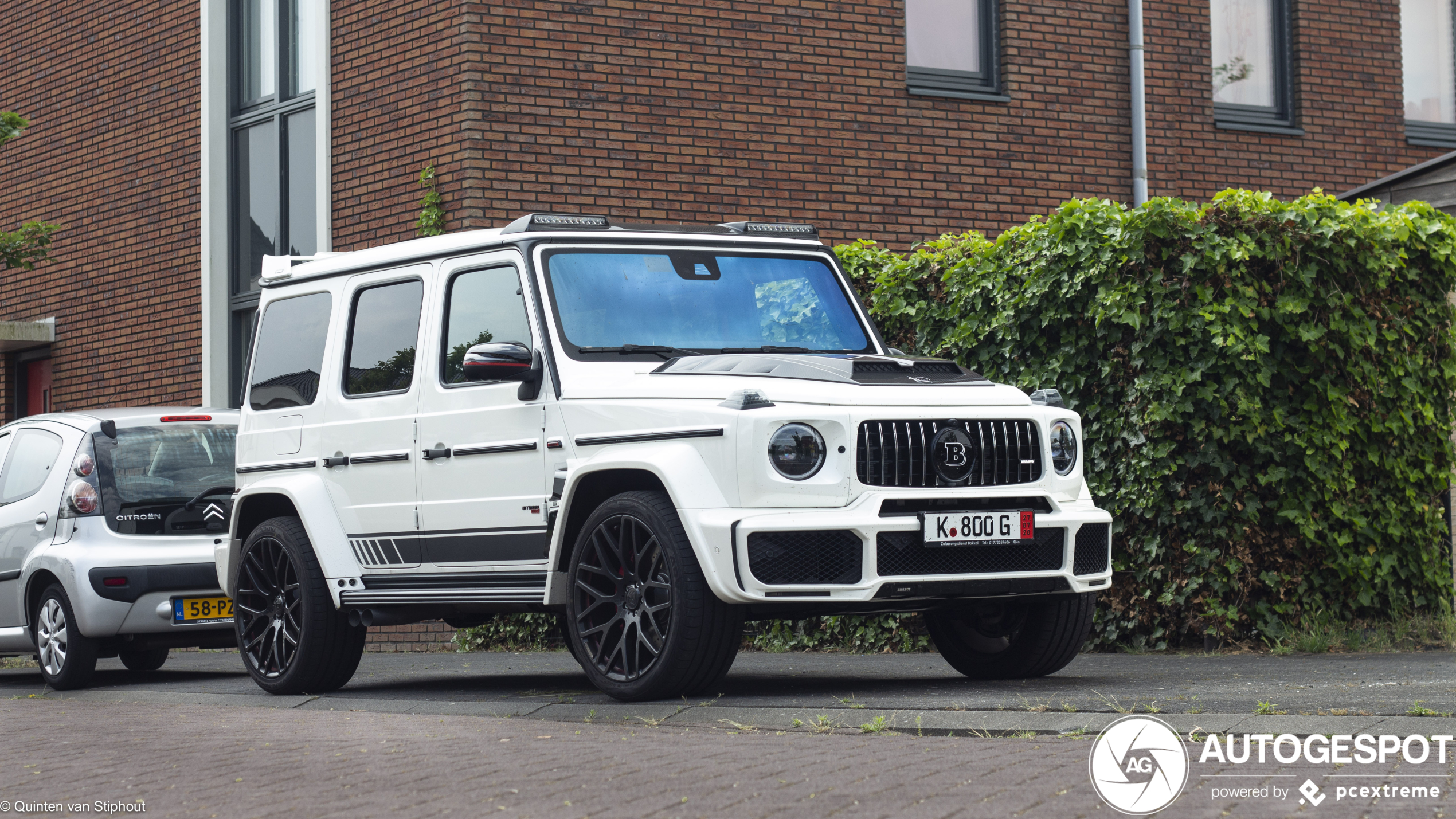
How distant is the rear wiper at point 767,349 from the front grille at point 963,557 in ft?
4.68

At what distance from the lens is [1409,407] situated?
390 inches

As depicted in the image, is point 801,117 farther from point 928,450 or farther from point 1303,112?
point 928,450

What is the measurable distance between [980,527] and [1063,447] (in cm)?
67

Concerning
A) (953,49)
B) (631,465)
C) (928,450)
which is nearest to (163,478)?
(631,465)

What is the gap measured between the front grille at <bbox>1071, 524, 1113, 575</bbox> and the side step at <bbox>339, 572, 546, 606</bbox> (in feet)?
7.32

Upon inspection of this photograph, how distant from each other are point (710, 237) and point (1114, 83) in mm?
8432

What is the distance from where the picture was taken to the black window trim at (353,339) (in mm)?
8734

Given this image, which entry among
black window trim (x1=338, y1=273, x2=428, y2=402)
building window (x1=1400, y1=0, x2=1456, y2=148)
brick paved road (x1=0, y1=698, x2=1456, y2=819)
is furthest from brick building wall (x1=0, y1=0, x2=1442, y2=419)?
brick paved road (x1=0, y1=698, x2=1456, y2=819)

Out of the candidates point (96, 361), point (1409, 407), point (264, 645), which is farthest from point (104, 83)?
point (1409, 407)

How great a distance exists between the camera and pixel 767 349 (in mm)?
8414

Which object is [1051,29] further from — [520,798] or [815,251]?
[520,798]

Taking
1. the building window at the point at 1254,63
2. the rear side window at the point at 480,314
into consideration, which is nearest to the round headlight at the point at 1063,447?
the rear side window at the point at 480,314

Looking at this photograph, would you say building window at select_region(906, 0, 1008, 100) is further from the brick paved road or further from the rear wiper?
the brick paved road

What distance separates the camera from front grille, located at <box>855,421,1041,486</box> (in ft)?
24.0
